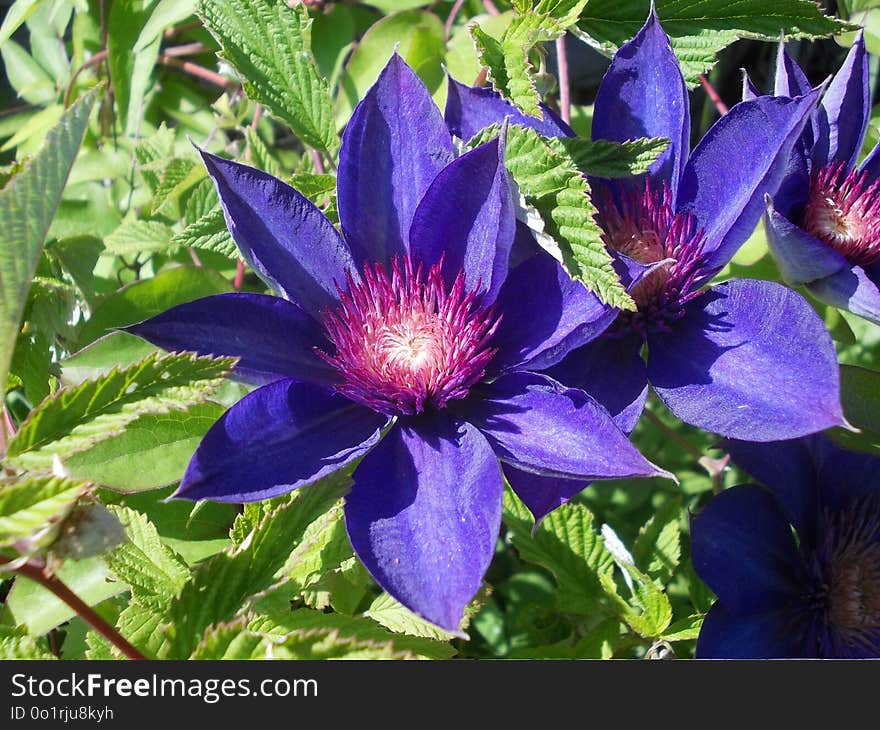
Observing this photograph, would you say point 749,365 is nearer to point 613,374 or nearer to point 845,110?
point 613,374

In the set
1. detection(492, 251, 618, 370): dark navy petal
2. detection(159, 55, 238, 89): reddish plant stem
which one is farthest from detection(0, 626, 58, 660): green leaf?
detection(159, 55, 238, 89): reddish plant stem

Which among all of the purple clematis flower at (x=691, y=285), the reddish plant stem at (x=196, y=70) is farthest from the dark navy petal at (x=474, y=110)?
the reddish plant stem at (x=196, y=70)

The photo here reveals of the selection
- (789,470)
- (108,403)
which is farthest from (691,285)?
(108,403)

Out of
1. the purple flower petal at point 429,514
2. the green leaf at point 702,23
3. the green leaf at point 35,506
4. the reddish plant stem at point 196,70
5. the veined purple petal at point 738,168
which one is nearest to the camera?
the green leaf at point 35,506

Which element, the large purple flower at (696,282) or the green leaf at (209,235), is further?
the green leaf at (209,235)

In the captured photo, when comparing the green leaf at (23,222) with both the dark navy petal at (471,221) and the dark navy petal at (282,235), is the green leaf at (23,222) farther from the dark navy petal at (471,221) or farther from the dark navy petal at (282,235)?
the dark navy petal at (471,221)

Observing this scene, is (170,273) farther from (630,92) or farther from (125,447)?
(630,92)
